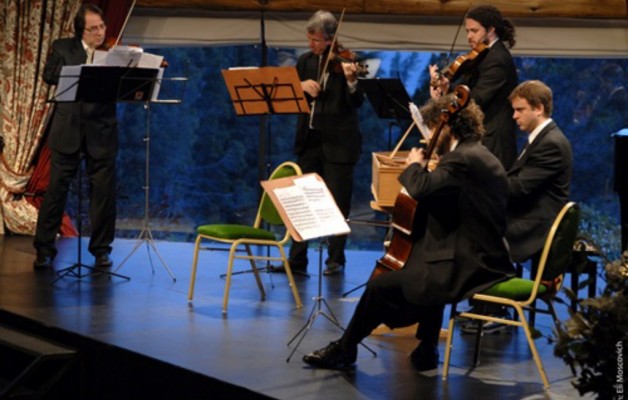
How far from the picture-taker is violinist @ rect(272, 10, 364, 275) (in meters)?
7.39

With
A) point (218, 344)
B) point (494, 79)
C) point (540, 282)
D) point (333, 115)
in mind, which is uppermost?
point (494, 79)

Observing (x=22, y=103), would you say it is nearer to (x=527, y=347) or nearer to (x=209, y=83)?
(x=209, y=83)

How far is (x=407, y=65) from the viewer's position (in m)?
9.05

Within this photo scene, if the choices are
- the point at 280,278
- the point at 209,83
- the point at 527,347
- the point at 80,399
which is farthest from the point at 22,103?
the point at 527,347

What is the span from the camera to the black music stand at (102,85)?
6.58 meters

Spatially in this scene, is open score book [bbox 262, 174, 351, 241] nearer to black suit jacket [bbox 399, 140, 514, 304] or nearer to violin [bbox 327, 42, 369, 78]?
black suit jacket [bbox 399, 140, 514, 304]

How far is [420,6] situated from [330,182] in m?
1.90

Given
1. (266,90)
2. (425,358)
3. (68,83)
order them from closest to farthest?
(425,358) < (68,83) < (266,90)

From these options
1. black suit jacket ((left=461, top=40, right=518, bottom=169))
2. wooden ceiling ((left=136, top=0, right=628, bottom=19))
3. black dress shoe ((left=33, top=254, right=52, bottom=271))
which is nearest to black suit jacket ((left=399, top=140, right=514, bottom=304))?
black suit jacket ((left=461, top=40, right=518, bottom=169))

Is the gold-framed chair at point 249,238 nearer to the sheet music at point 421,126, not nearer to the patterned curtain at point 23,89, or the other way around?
the sheet music at point 421,126

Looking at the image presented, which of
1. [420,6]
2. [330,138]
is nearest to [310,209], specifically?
[330,138]

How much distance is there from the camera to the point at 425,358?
505cm

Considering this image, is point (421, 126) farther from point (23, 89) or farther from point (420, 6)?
point (23, 89)

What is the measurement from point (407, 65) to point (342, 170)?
1.92 meters
